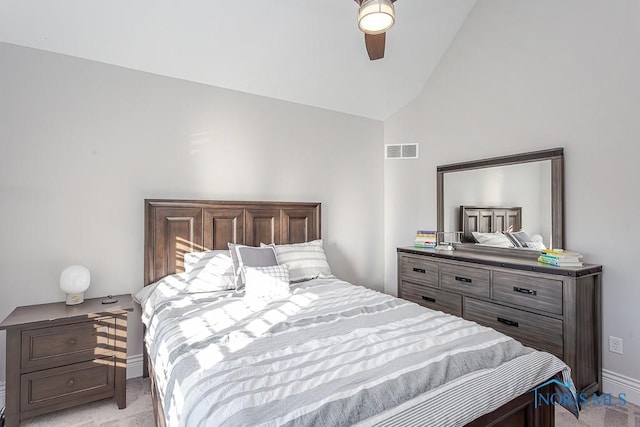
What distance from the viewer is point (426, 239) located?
11.5 ft

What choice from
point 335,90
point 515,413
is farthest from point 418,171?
point 515,413

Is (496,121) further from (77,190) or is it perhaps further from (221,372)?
(77,190)

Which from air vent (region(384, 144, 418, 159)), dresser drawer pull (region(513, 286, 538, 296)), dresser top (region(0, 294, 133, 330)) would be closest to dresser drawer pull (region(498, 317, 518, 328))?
dresser drawer pull (region(513, 286, 538, 296))

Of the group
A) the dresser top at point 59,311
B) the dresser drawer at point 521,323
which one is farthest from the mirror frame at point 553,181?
the dresser top at point 59,311

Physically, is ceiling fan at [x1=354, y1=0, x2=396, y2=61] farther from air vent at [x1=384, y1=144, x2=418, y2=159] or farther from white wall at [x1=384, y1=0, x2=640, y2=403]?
air vent at [x1=384, y1=144, x2=418, y2=159]

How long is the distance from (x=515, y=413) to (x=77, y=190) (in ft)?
10.00

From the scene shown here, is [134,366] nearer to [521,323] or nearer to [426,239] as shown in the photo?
[426,239]

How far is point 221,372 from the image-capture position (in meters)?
1.25

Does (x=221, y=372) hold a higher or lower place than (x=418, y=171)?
lower

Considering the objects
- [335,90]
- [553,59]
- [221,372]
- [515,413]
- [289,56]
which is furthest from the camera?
[335,90]

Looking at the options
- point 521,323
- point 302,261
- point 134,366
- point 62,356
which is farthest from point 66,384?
point 521,323

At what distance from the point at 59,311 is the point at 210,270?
0.97 metres

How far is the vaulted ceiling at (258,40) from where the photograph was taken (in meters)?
2.30

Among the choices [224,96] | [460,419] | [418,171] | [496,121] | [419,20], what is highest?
[419,20]
